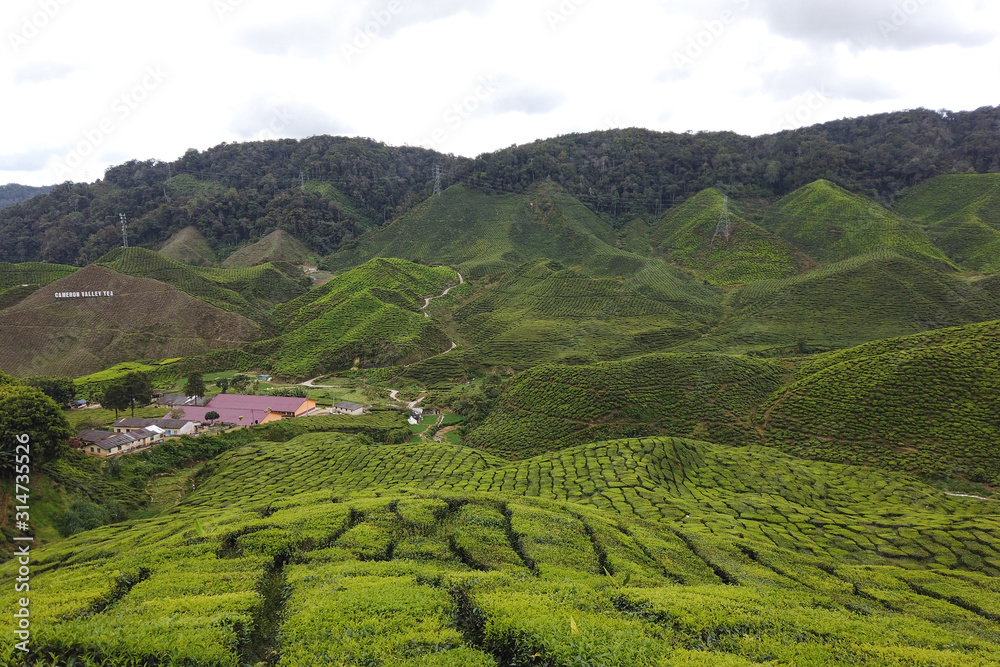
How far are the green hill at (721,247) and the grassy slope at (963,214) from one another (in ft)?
80.2

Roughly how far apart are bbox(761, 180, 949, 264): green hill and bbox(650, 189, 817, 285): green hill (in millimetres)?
5006

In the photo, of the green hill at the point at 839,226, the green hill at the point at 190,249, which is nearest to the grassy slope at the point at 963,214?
the green hill at the point at 839,226

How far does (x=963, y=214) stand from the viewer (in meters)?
92.1

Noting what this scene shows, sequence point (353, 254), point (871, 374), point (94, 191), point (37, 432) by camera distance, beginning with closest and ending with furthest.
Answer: point (37, 432) → point (871, 374) → point (353, 254) → point (94, 191)

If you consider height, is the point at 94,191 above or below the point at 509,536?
above

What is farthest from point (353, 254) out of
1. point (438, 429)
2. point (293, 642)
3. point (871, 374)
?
point (293, 642)

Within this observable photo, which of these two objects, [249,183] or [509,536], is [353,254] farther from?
[509,536]

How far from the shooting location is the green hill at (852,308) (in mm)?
60906

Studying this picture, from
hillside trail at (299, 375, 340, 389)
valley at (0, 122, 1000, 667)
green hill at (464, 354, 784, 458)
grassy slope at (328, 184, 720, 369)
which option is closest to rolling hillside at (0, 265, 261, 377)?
valley at (0, 122, 1000, 667)

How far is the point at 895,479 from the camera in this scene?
28656 millimetres

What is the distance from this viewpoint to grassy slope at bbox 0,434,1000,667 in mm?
9352

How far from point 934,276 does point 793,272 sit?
18.7m

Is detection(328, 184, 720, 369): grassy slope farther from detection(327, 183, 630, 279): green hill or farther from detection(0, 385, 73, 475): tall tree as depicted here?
detection(0, 385, 73, 475): tall tree

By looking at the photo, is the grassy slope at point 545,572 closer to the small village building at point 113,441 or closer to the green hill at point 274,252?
the small village building at point 113,441
